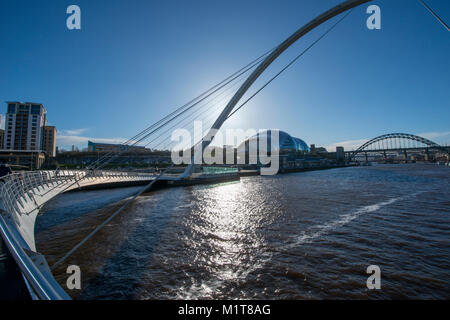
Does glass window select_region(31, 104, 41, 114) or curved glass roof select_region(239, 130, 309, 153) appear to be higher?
glass window select_region(31, 104, 41, 114)

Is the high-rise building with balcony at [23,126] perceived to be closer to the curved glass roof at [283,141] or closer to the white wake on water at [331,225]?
the curved glass roof at [283,141]

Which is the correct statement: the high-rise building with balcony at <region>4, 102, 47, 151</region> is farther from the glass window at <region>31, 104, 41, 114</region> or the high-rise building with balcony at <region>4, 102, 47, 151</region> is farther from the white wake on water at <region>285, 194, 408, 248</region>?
the white wake on water at <region>285, 194, 408, 248</region>

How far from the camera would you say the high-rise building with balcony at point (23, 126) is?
4035 inches

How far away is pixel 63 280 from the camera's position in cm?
544

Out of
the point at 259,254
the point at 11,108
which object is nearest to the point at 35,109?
the point at 11,108

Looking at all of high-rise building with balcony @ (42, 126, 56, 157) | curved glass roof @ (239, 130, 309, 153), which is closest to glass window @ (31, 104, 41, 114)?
high-rise building with balcony @ (42, 126, 56, 157)

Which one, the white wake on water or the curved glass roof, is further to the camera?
the curved glass roof

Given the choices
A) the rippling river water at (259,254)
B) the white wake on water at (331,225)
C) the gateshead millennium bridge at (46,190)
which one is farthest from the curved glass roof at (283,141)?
the rippling river water at (259,254)

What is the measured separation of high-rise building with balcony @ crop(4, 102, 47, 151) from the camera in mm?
102500

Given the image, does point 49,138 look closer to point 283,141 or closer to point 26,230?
point 283,141

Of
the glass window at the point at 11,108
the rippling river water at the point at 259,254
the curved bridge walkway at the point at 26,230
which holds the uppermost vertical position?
the glass window at the point at 11,108
